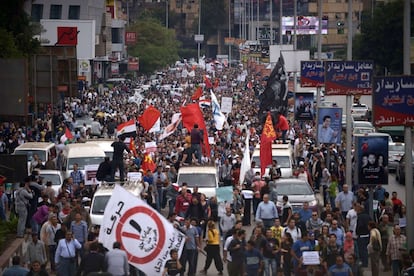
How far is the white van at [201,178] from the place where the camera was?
30.9 m

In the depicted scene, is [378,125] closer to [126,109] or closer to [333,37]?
[126,109]

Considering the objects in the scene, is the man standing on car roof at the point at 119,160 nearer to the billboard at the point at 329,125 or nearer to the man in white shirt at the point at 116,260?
the billboard at the point at 329,125

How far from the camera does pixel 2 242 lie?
24.1 m

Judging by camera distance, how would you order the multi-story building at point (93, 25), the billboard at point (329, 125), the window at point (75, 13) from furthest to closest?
the window at point (75, 13), the multi-story building at point (93, 25), the billboard at point (329, 125)

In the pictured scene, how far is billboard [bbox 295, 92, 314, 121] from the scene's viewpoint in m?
52.2

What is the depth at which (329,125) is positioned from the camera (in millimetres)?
38250

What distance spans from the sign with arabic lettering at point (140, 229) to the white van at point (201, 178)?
11835 mm

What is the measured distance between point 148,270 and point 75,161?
1621 cm

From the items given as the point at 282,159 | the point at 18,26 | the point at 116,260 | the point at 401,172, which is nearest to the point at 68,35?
the point at 18,26

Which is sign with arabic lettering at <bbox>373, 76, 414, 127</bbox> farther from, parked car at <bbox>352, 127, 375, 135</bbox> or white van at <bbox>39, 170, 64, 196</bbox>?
parked car at <bbox>352, 127, 375, 135</bbox>

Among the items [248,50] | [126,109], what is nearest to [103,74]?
[248,50]

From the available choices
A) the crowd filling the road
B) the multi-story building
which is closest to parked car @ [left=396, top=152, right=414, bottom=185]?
the crowd filling the road

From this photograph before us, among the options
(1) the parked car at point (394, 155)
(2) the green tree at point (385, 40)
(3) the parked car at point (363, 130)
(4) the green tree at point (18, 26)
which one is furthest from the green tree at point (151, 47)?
(1) the parked car at point (394, 155)

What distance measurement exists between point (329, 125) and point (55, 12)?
6789 centimetres
